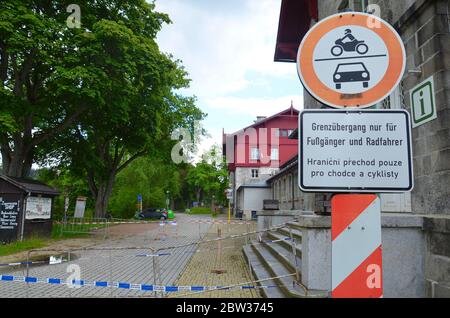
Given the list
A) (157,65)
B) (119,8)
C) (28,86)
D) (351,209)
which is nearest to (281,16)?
(157,65)

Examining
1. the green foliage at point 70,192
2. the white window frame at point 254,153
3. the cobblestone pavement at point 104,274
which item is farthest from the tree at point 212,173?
the cobblestone pavement at point 104,274

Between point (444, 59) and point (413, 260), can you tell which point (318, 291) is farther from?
point (444, 59)

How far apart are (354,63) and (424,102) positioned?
4.78 ft

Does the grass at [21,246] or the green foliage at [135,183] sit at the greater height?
the green foliage at [135,183]

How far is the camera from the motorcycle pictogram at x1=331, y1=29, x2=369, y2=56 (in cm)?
238

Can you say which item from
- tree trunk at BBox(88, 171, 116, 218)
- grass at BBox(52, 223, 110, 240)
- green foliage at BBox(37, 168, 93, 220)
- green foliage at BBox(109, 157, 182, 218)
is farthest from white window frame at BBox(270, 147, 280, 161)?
grass at BBox(52, 223, 110, 240)

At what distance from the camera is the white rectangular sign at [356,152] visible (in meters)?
2.19

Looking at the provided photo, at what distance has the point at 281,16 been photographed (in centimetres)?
1680

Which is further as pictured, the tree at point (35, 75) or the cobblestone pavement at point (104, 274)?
the tree at point (35, 75)

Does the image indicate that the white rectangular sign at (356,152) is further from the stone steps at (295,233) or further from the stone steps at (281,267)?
the stone steps at (295,233)

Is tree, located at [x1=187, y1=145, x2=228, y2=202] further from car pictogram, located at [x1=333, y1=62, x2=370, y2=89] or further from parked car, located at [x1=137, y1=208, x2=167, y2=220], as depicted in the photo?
car pictogram, located at [x1=333, y1=62, x2=370, y2=89]

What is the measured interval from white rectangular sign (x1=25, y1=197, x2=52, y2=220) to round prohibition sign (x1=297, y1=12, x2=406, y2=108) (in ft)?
52.9

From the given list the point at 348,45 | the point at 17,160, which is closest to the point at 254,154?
the point at 17,160
